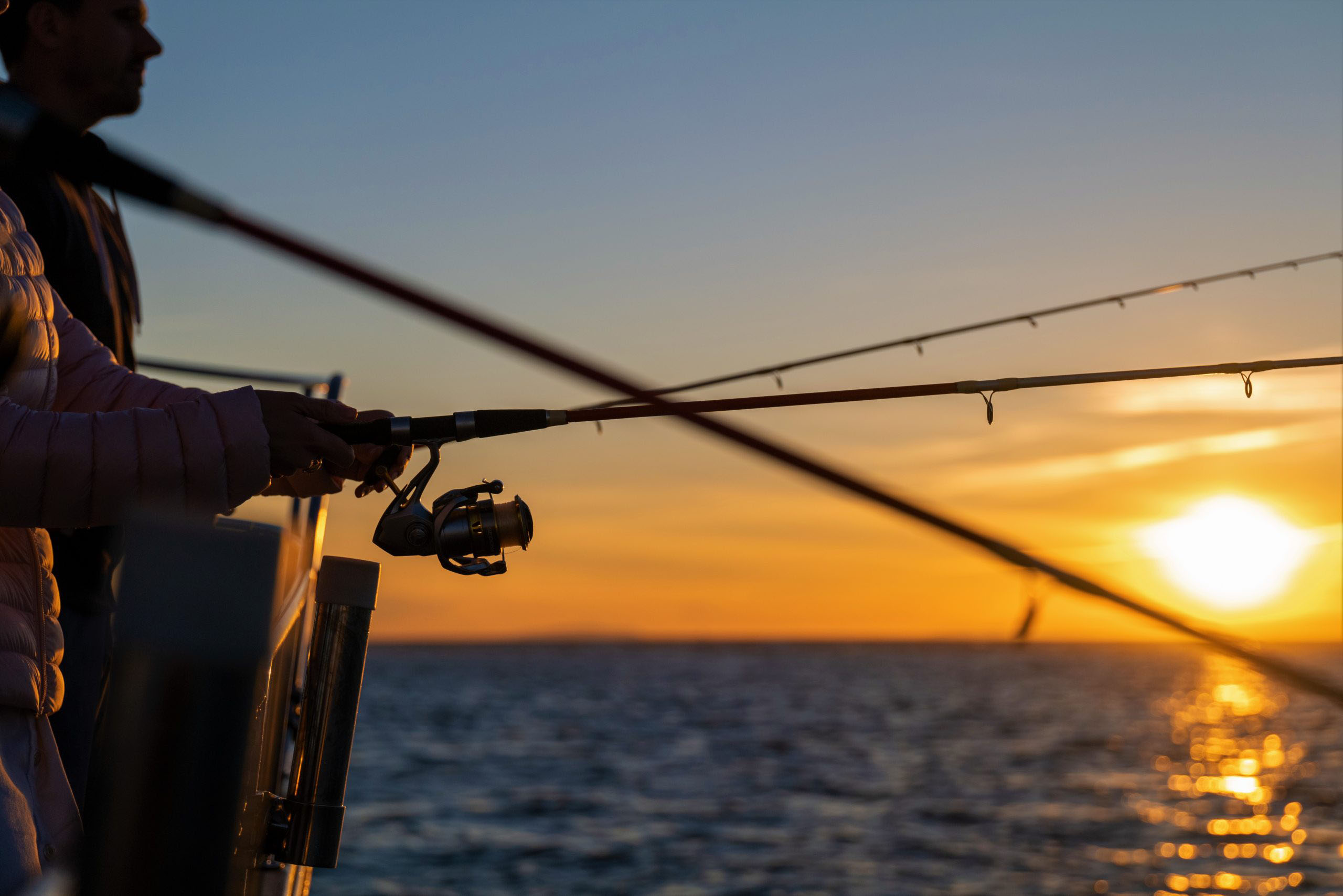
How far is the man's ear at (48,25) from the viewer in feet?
8.97

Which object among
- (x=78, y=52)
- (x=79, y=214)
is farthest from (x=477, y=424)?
(x=78, y=52)

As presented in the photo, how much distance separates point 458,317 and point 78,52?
1.77 meters

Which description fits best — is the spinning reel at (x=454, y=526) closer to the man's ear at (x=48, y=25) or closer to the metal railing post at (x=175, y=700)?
the metal railing post at (x=175, y=700)

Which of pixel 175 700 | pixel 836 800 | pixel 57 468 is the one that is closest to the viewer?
pixel 175 700

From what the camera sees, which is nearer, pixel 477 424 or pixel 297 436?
pixel 297 436

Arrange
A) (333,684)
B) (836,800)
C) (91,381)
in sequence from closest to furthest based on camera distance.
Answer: (333,684) → (91,381) → (836,800)

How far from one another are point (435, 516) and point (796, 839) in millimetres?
21605

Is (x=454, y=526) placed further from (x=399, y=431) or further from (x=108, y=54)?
(x=108, y=54)

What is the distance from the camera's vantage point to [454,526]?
2.36m

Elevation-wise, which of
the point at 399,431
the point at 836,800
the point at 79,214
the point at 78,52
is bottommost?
the point at 836,800

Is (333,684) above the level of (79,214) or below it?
below

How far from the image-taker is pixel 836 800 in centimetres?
2820

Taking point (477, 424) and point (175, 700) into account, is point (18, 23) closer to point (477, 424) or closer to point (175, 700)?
point (477, 424)

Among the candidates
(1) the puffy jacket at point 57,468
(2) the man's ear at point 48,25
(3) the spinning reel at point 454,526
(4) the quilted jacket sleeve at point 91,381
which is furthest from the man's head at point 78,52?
(3) the spinning reel at point 454,526
